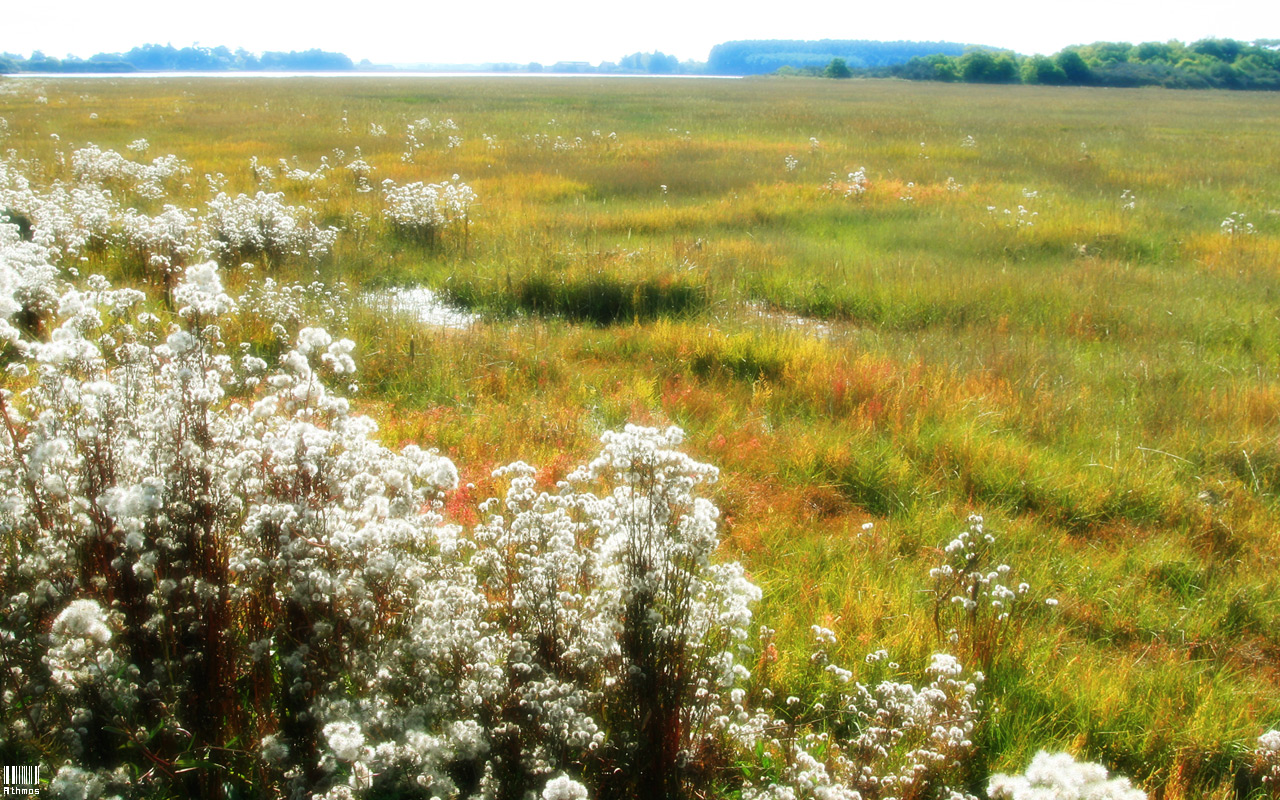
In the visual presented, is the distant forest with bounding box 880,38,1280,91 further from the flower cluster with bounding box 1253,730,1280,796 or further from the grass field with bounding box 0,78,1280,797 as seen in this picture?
the flower cluster with bounding box 1253,730,1280,796

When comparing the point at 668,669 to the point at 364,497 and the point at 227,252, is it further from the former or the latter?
the point at 227,252

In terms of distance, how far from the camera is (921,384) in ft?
19.4

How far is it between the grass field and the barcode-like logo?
226 centimetres

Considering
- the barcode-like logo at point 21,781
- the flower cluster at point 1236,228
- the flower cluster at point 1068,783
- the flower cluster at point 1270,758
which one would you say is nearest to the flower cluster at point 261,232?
the barcode-like logo at point 21,781

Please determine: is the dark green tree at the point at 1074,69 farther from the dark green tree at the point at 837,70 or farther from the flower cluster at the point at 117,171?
the flower cluster at the point at 117,171

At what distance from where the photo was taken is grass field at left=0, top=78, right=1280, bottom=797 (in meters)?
3.32

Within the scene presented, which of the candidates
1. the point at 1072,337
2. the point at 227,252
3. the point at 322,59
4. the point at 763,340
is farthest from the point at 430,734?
the point at 322,59

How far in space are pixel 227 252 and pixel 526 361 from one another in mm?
4694

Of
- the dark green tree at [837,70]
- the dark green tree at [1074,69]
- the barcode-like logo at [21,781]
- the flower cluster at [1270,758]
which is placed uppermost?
the dark green tree at [837,70]

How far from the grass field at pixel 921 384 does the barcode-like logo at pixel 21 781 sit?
226 cm

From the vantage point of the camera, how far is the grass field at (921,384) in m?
3.32

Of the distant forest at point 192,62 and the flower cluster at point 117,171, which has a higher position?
the distant forest at point 192,62

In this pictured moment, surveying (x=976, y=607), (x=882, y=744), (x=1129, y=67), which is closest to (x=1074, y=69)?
(x=1129, y=67)

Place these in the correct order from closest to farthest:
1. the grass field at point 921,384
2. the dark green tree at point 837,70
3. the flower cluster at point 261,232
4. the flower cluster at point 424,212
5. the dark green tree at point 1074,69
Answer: the grass field at point 921,384, the flower cluster at point 261,232, the flower cluster at point 424,212, the dark green tree at point 1074,69, the dark green tree at point 837,70
